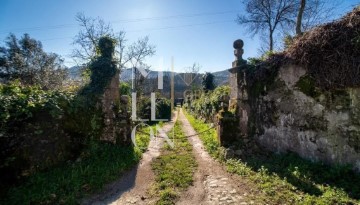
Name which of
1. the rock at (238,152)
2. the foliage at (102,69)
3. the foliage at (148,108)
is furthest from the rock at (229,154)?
the foliage at (148,108)

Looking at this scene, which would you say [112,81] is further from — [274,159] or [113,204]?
[274,159]

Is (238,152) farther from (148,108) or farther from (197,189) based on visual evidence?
(148,108)

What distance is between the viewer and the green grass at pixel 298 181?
13.0 ft

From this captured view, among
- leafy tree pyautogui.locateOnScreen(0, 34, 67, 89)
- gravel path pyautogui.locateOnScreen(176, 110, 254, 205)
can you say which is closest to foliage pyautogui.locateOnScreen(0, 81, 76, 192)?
gravel path pyautogui.locateOnScreen(176, 110, 254, 205)

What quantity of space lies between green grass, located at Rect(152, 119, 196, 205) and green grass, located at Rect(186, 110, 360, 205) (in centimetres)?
115

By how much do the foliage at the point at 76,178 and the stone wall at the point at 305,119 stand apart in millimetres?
4018

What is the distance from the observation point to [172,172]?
576 cm

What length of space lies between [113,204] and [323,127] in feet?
15.5

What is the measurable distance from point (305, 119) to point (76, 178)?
17.9 feet

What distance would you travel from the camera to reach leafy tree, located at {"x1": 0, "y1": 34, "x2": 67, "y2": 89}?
23.2 metres

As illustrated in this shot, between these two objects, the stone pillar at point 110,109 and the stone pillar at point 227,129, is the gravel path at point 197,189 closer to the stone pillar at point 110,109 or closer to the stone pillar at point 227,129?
the stone pillar at point 227,129

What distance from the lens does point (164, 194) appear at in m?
4.46

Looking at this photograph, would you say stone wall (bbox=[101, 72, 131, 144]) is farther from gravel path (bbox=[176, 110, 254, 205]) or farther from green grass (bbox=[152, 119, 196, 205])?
gravel path (bbox=[176, 110, 254, 205])

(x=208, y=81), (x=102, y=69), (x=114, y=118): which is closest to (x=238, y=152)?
(x=114, y=118)
